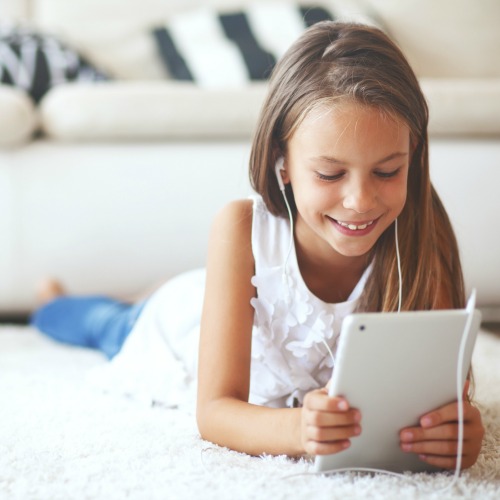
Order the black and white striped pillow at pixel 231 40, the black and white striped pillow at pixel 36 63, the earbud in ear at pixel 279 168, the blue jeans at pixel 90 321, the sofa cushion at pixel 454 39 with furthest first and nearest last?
the sofa cushion at pixel 454 39, the black and white striped pillow at pixel 231 40, the black and white striped pillow at pixel 36 63, the blue jeans at pixel 90 321, the earbud in ear at pixel 279 168

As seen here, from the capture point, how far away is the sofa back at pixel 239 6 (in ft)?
7.64

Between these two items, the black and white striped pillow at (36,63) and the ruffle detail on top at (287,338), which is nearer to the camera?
the ruffle detail on top at (287,338)

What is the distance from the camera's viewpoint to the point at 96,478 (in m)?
0.82

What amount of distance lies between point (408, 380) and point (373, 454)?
0.10 meters

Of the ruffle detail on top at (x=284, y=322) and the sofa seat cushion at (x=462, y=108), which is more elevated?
the sofa seat cushion at (x=462, y=108)

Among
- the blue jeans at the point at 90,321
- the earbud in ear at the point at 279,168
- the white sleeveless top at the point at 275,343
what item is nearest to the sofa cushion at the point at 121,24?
the blue jeans at the point at 90,321

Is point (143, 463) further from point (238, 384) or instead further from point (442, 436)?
point (442, 436)

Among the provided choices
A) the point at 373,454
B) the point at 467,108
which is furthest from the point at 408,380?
the point at 467,108

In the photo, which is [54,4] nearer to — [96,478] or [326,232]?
[326,232]

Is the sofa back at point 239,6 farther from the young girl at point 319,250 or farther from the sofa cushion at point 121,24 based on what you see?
the young girl at point 319,250

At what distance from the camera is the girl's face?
2.91ft

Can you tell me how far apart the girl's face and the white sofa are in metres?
0.77

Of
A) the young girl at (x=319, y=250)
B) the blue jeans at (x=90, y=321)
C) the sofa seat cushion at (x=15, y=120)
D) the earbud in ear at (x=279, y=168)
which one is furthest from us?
the sofa seat cushion at (x=15, y=120)

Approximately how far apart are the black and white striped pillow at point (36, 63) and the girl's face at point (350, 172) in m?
1.22
